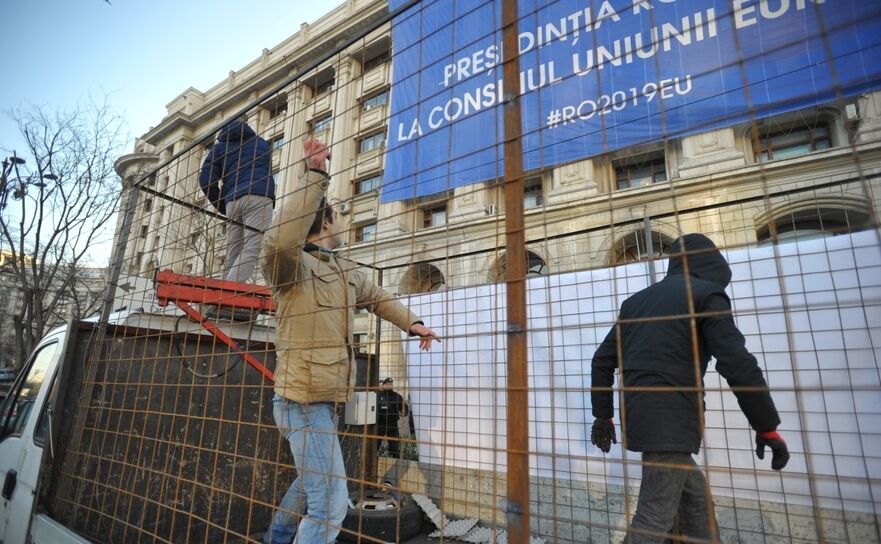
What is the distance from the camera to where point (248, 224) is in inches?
157

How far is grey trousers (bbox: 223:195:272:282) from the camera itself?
392 cm

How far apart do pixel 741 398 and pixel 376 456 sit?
3013 millimetres

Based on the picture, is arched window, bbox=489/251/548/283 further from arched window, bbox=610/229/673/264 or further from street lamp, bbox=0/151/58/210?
street lamp, bbox=0/151/58/210

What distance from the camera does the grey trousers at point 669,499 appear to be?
2.17 meters

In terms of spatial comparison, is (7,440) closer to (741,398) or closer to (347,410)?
(347,410)

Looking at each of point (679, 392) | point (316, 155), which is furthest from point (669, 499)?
point (316, 155)

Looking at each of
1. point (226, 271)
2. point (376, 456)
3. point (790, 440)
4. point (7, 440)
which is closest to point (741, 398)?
point (790, 440)

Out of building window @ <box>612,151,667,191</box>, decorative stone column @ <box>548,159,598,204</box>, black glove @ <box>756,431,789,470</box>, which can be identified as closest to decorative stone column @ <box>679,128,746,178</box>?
building window @ <box>612,151,667,191</box>

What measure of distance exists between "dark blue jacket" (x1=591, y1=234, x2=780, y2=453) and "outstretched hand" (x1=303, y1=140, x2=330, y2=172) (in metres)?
1.60

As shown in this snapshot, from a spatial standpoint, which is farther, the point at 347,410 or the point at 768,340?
the point at 347,410

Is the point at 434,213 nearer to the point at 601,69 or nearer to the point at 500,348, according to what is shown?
the point at 601,69

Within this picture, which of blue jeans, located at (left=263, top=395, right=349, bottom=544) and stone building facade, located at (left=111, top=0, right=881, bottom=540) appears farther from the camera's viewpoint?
stone building facade, located at (left=111, top=0, right=881, bottom=540)

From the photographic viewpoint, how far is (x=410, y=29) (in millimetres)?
4699

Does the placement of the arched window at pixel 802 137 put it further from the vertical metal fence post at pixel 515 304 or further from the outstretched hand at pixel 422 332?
the vertical metal fence post at pixel 515 304
